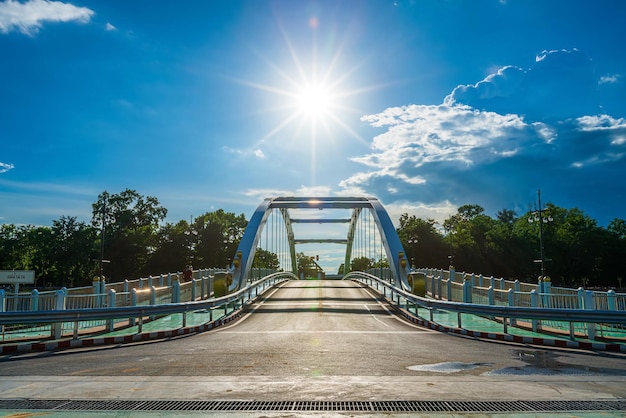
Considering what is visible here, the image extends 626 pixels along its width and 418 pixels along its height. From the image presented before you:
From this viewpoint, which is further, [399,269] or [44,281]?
[44,281]

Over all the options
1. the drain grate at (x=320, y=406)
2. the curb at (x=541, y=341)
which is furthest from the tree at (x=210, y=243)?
the drain grate at (x=320, y=406)

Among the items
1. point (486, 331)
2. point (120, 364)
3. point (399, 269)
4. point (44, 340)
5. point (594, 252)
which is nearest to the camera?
point (120, 364)

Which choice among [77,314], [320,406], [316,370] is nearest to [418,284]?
[77,314]

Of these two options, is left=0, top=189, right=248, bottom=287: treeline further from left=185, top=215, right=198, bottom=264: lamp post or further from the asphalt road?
the asphalt road

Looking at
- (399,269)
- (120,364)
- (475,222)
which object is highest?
(475,222)

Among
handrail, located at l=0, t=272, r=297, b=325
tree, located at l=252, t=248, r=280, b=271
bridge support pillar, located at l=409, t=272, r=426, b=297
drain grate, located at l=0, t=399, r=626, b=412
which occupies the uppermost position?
tree, located at l=252, t=248, r=280, b=271

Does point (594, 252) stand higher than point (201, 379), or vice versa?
point (594, 252)

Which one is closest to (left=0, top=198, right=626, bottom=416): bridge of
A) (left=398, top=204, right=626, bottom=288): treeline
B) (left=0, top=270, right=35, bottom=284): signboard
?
(left=0, top=270, right=35, bottom=284): signboard

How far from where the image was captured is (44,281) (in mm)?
83188

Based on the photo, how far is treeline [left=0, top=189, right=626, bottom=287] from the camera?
76.1 m

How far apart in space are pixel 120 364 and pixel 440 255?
3481 inches

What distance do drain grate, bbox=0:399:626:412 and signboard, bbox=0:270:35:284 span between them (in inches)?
466

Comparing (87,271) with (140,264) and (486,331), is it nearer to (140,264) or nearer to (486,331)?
(140,264)

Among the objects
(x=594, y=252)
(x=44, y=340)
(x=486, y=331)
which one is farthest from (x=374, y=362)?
(x=594, y=252)
